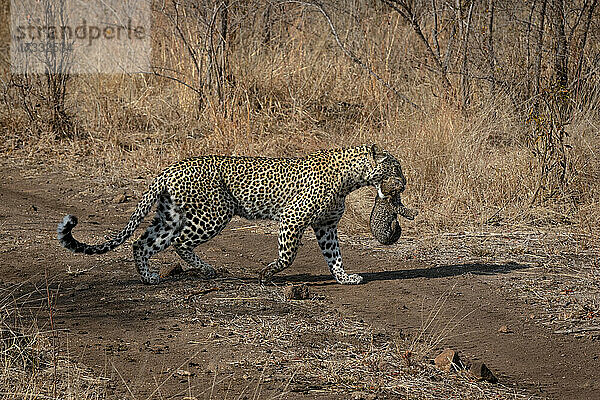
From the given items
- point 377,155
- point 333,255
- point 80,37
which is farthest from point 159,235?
point 80,37

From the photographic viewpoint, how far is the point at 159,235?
6375mm

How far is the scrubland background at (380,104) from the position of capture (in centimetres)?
916

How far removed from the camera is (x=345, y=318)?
5.83 meters

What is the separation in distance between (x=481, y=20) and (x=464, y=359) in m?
8.44

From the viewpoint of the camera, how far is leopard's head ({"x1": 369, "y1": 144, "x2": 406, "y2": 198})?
6477mm

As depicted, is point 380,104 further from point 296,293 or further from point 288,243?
point 296,293

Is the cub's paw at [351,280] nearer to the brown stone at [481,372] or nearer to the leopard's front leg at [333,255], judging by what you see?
the leopard's front leg at [333,255]

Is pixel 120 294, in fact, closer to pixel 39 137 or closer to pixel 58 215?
pixel 58 215

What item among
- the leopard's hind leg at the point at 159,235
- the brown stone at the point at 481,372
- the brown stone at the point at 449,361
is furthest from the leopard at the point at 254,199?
the brown stone at the point at 481,372

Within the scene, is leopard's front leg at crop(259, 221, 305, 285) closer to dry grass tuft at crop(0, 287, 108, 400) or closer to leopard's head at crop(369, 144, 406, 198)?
leopard's head at crop(369, 144, 406, 198)

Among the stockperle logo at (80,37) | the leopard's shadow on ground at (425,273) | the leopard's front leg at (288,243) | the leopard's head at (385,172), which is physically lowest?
the leopard's shadow on ground at (425,273)

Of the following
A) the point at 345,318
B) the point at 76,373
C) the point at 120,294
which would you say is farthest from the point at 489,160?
the point at 76,373

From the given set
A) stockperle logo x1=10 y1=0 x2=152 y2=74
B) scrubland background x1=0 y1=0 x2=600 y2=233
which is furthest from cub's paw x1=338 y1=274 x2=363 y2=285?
stockperle logo x1=10 y1=0 x2=152 y2=74

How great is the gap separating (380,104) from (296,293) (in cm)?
633
